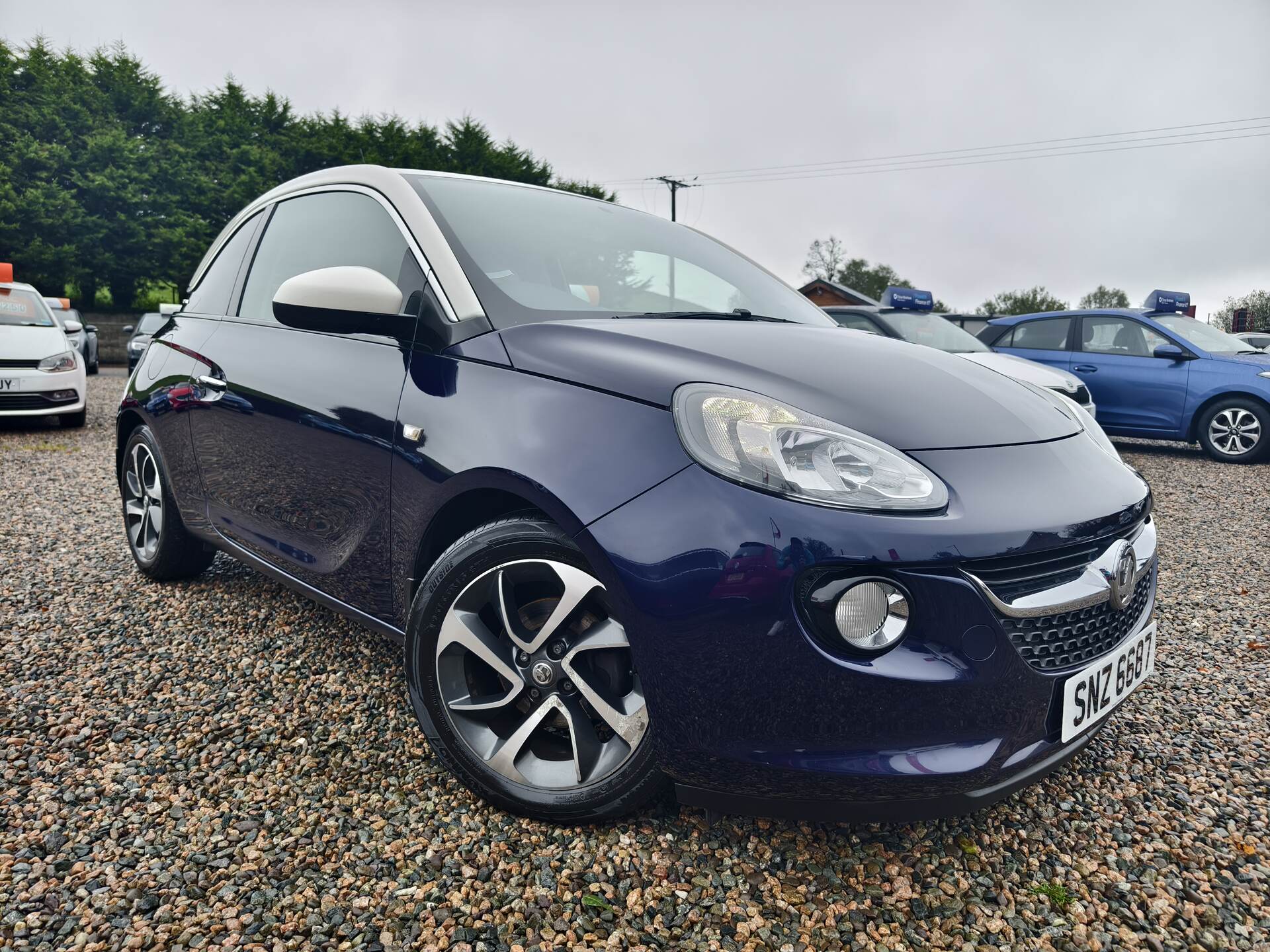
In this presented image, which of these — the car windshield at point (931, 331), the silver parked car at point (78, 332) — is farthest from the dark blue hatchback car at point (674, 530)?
the silver parked car at point (78, 332)

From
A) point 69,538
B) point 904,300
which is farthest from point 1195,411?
point 69,538

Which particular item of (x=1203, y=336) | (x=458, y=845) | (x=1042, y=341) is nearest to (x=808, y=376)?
(x=458, y=845)

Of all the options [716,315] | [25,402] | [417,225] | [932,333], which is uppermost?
[417,225]

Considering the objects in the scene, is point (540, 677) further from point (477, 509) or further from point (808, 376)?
point (808, 376)

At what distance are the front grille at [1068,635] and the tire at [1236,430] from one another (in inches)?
314

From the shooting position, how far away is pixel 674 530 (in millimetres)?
1537

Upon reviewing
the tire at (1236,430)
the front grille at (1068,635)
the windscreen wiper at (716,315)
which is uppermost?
the windscreen wiper at (716,315)

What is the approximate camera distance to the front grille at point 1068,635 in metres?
1.54

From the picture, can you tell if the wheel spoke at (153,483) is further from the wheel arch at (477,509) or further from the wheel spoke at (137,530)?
the wheel arch at (477,509)

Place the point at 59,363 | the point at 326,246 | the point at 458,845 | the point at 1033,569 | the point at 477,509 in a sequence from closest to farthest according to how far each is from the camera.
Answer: the point at 1033,569 < the point at 458,845 < the point at 477,509 < the point at 326,246 < the point at 59,363

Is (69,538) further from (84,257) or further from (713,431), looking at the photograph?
(84,257)

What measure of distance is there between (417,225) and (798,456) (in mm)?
1287

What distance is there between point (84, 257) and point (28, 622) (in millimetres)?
28863

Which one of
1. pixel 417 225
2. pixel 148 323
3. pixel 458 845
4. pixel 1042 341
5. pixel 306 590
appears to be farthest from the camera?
pixel 148 323
